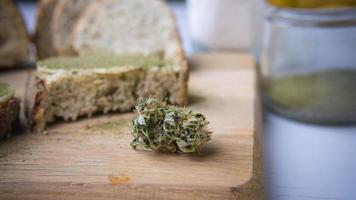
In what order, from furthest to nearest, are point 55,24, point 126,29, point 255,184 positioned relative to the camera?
1. point 55,24
2. point 126,29
3. point 255,184

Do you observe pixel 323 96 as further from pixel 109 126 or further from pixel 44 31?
pixel 44 31

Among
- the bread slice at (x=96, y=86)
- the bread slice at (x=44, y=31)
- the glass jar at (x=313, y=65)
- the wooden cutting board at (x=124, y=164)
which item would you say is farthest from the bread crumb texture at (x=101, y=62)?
the bread slice at (x=44, y=31)

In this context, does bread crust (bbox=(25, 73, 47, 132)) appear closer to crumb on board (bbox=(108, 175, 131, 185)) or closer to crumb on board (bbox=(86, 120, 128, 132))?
crumb on board (bbox=(86, 120, 128, 132))

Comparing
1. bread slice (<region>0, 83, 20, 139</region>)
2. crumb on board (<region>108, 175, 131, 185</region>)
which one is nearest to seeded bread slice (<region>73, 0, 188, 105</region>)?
bread slice (<region>0, 83, 20, 139</region>)

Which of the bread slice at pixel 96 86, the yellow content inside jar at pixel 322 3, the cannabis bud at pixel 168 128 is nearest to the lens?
the cannabis bud at pixel 168 128

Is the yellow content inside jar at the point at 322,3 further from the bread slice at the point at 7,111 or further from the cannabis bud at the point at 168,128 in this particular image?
the bread slice at the point at 7,111

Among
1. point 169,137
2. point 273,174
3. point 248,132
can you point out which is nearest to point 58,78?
point 169,137

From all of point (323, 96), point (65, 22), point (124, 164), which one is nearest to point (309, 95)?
point (323, 96)
